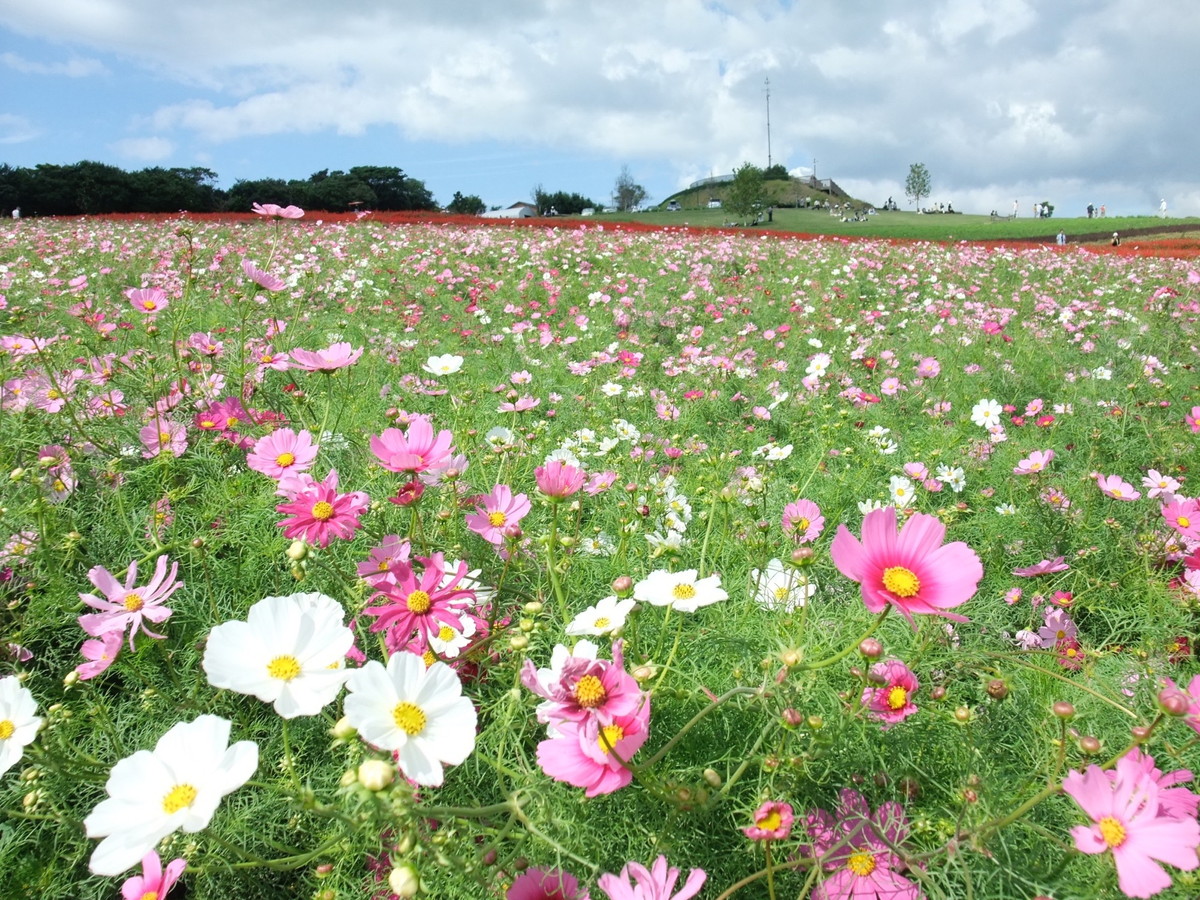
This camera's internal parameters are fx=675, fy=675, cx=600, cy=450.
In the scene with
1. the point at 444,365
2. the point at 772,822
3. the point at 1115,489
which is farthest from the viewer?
the point at 444,365

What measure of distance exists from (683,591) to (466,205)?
3642 centimetres

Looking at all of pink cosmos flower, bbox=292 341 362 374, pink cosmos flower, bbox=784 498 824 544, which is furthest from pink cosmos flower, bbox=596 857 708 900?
pink cosmos flower, bbox=292 341 362 374

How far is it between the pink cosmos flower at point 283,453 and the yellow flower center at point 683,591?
2.12 ft

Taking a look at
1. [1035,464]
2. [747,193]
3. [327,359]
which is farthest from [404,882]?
[747,193]

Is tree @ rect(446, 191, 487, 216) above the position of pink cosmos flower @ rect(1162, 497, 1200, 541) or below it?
above

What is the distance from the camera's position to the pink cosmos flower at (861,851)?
76 cm

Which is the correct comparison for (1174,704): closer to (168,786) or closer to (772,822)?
(772,822)

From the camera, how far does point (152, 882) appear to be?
0.76m

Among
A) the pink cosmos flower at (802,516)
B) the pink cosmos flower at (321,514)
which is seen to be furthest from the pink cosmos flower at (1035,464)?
the pink cosmos flower at (321,514)

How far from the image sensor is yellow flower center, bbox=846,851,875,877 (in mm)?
771

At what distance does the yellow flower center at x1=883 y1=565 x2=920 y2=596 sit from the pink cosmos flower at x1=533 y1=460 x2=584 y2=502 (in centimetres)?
41

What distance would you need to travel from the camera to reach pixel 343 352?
1226mm

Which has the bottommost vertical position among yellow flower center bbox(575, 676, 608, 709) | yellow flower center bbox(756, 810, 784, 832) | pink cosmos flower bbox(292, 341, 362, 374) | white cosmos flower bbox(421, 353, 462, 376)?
yellow flower center bbox(756, 810, 784, 832)

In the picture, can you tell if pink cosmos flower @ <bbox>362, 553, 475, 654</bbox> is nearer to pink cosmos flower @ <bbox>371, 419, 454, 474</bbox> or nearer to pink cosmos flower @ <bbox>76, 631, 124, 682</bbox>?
pink cosmos flower @ <bbox>371, 419, 454, 474</bbox>
